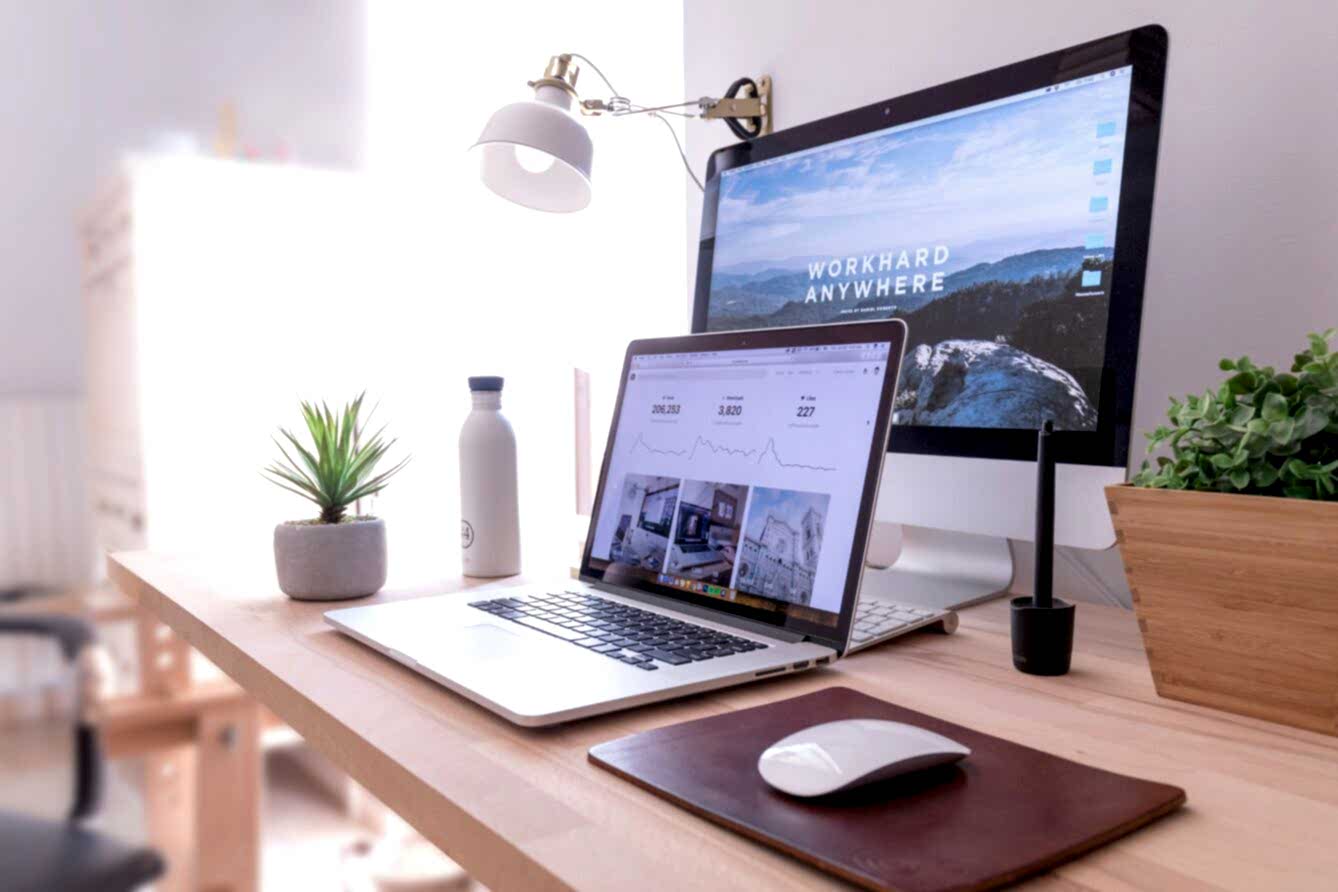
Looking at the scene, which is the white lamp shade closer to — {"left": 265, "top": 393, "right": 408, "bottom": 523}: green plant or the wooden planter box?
{"left": 265, "top": 393, "right": 408, "bottom": 523}: green plant

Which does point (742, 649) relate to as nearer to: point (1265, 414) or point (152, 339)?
point (1265, 414)

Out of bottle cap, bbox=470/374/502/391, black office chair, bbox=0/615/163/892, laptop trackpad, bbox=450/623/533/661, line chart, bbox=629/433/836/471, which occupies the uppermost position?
bottle cap, bbox=470/374/502/391

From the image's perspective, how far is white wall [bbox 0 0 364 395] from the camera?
1.69 m


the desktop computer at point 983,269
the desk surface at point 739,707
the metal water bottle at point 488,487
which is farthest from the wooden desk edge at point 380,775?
the desktop computer at point 983,269

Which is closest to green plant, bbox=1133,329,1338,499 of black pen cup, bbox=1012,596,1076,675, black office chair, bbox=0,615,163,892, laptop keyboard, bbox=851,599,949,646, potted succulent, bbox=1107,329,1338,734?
potted succulent, bbox=1107,329,1338,734

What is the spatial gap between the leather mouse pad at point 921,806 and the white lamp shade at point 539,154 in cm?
70

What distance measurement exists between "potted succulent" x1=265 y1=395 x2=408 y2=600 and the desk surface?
0.34 ft

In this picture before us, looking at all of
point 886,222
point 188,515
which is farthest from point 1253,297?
point 188,515

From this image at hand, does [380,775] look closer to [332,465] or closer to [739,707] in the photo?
[739,707]

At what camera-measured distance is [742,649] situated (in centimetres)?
66

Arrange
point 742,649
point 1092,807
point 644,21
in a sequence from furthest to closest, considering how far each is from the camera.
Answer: point 644,21
point 742,649
point 1092,807

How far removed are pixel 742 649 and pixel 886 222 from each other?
449 millimetres

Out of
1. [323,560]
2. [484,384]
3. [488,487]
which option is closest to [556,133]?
[484,384]

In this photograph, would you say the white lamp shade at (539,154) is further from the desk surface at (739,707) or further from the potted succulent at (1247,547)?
the potted succulent at (1247,547)
